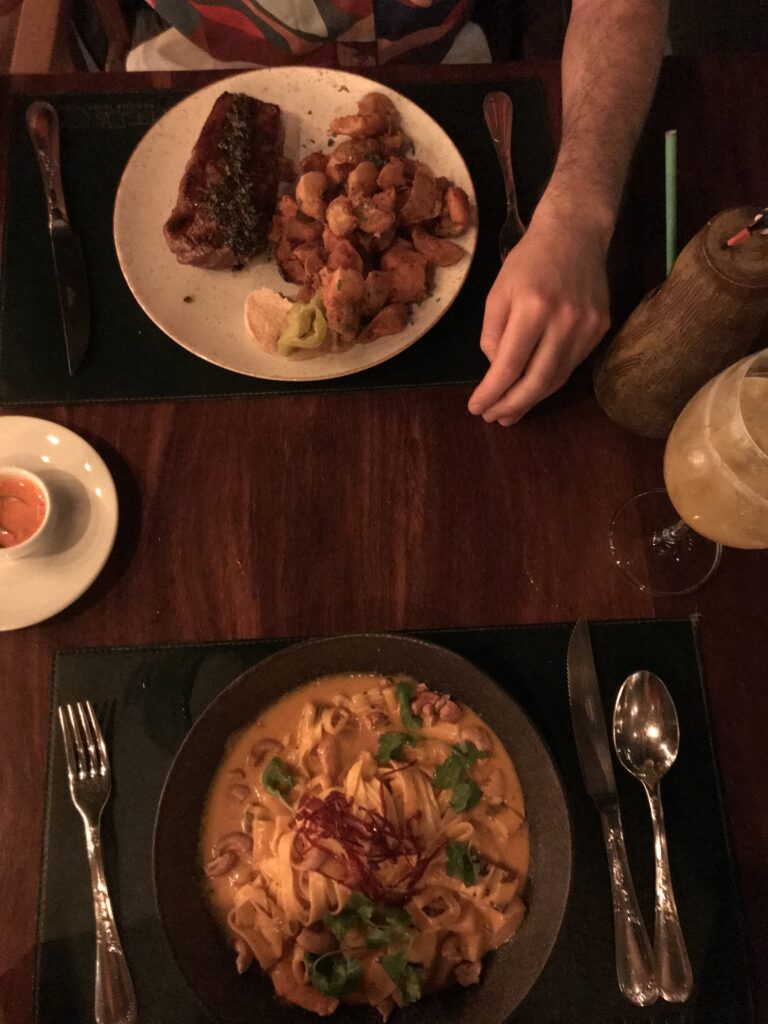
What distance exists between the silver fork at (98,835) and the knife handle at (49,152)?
1.16 meters

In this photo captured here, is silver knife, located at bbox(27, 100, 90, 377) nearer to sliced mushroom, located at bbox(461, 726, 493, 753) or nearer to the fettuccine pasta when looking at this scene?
the fettuccine pasta

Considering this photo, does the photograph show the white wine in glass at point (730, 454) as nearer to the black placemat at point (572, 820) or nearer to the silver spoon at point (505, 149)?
the black placemat at point (572, 820)

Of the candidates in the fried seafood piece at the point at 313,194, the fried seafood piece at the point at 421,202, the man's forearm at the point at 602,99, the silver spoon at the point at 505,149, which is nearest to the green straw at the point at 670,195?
the man's forearm at the point at 602,99

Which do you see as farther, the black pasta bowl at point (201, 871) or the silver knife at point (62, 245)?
the silver knife at point (62, 245)

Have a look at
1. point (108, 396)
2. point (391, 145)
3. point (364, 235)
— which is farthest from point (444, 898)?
point (391, 145)

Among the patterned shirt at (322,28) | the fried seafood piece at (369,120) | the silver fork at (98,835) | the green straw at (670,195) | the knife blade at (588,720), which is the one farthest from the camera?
the patterned shirt at (322,28)

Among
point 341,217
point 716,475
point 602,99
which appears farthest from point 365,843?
point 602,99

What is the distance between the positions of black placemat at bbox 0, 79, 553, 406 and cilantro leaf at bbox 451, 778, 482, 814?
2.79 ft

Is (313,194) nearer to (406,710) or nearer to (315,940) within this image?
(406,710)

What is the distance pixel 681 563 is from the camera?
56.4 inches

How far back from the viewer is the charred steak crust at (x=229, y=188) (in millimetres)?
1546

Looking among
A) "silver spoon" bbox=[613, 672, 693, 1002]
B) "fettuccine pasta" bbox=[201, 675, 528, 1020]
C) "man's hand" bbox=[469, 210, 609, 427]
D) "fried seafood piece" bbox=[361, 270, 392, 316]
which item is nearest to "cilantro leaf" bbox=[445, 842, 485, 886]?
Result: "fettuccine pasta" bbox=[201, 675, 528, 1020]

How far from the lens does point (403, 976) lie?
1.09 meters

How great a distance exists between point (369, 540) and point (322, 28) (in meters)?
1.54
